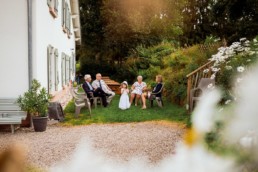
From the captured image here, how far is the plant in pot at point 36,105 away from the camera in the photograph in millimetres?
10109

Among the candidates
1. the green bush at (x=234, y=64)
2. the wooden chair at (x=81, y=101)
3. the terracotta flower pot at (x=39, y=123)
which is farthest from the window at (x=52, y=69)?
the green bush at (x=234, y=64)

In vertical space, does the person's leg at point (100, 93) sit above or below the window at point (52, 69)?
below

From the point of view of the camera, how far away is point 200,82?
12.5 m

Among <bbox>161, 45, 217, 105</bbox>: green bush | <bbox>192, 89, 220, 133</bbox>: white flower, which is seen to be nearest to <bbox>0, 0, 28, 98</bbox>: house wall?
<bbox>161, 45, 217, 105</bbox>: green bush

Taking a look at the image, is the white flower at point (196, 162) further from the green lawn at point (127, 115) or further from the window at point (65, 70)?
the window at point (65, 70)

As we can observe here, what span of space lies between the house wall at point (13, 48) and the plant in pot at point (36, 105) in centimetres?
48

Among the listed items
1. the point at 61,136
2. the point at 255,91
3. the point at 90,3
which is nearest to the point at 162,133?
the point at 61,136

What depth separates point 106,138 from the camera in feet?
30.8

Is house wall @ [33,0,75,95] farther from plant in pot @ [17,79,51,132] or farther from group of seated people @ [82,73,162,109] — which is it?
group of seated people @ [82,73,162,109]

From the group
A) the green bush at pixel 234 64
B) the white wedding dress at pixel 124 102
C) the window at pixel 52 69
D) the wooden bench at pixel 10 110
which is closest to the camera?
the green bush at pixel 234 64

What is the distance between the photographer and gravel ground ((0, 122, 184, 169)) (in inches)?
307

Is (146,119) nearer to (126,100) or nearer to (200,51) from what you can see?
(126,100)

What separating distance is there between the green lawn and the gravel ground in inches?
31.6

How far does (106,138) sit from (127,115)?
3828 millimetres
